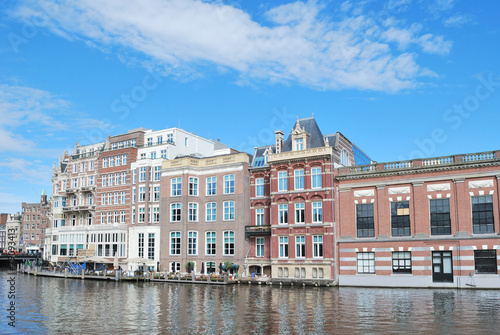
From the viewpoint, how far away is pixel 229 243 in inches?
2346

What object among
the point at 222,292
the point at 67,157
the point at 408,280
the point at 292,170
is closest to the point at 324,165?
the point at 292,170

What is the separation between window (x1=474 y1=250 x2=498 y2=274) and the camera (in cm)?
4344

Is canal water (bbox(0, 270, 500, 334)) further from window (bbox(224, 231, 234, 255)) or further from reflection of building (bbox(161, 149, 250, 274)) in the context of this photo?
reflection of building (bbox(161, 149, 250, 274))

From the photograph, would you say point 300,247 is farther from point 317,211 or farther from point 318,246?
point 317,211

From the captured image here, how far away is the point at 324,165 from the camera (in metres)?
52.6

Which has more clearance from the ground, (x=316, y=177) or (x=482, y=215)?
(x=316, y=177)

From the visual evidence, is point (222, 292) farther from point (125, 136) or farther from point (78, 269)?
point (125, 136)

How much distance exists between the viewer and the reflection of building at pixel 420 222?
146ft

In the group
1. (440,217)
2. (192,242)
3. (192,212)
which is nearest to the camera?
(440,217)

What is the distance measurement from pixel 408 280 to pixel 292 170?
57.5ft

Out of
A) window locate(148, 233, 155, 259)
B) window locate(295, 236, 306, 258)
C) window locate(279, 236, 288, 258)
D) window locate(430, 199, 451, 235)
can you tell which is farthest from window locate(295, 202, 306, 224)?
window locate(148, 233, 155, 259)

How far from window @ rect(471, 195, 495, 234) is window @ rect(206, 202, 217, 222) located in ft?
102

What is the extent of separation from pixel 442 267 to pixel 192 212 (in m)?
32.0

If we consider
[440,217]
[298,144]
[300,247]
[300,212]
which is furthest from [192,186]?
[440,217]
